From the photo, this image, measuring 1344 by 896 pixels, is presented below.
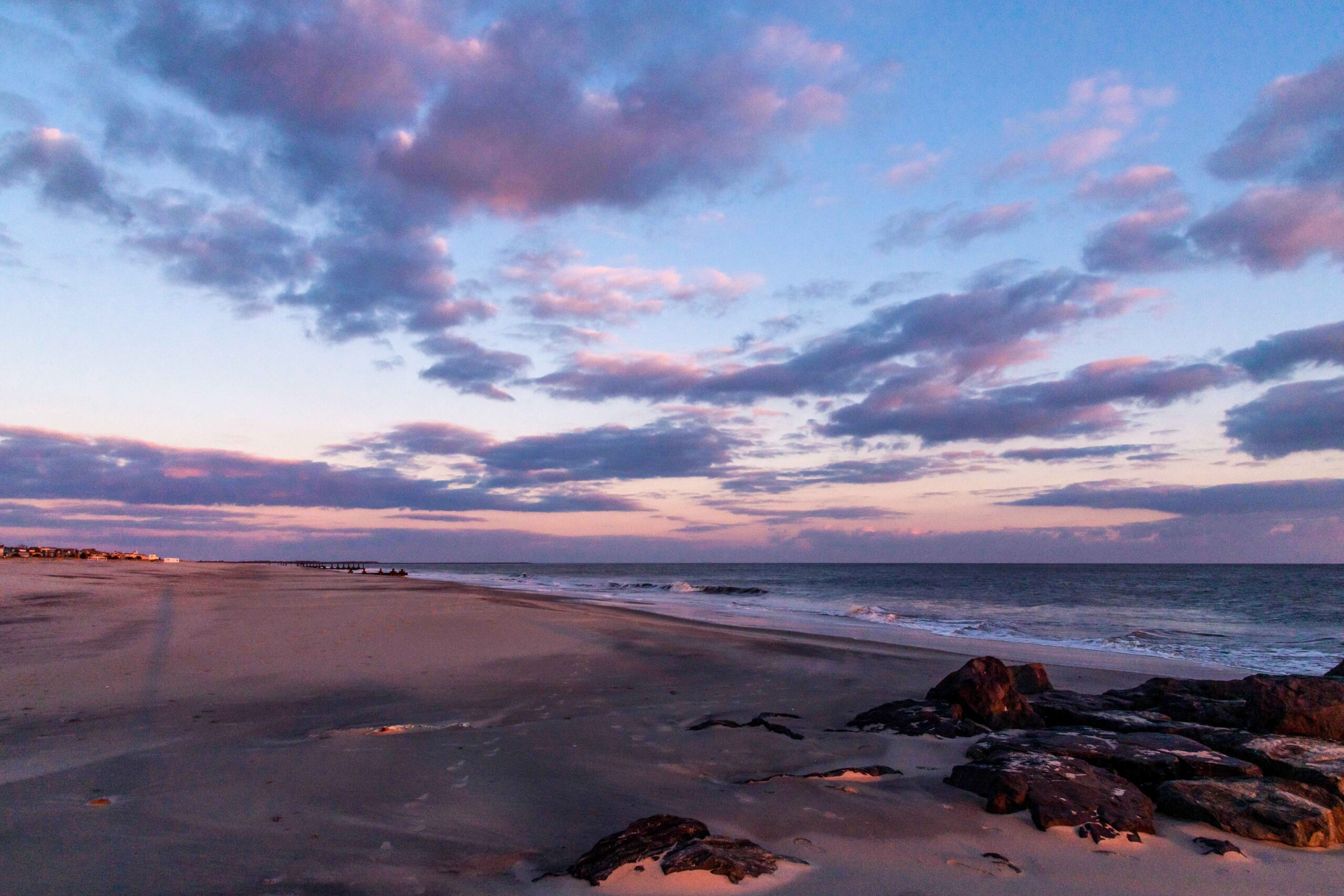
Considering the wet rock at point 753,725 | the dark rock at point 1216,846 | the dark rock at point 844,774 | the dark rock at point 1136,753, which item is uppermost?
the dark rock at point 1136,753

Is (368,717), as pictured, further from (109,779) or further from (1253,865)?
(1253,865)

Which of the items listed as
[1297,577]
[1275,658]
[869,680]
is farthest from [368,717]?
[1297,577]

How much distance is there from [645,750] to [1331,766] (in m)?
5.68

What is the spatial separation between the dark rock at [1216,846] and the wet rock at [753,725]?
358 centimetres

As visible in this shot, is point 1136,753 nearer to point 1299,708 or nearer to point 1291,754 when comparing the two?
point 1291,754

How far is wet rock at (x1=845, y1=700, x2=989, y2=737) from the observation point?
756cm

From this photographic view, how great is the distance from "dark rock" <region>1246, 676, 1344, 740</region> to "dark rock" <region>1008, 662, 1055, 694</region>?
303 cm

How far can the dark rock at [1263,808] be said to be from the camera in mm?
4902

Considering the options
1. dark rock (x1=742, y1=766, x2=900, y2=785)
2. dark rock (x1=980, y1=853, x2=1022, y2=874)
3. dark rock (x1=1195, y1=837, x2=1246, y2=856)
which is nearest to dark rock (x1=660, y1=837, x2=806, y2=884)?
dark rock (x1=980, y1=853, x2=1022, y2=874)

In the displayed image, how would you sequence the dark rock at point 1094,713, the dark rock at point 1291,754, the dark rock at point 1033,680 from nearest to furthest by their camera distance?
the dark rock at point 1291,754, the dark rock at point 1094,713, the dark rock at point 1033,680

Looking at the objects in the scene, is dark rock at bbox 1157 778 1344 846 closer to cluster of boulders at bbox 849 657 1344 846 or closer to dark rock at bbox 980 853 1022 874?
cluster of boulders at bbox 849 657 1344 846

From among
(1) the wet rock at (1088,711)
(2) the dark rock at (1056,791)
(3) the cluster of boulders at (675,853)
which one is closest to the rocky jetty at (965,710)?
(1) the wet rock at (1088,711)

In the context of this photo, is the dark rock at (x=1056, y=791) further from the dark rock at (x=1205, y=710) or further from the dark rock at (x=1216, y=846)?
the dark rock at (x=1205, y=710)

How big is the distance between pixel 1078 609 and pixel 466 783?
139 ft
